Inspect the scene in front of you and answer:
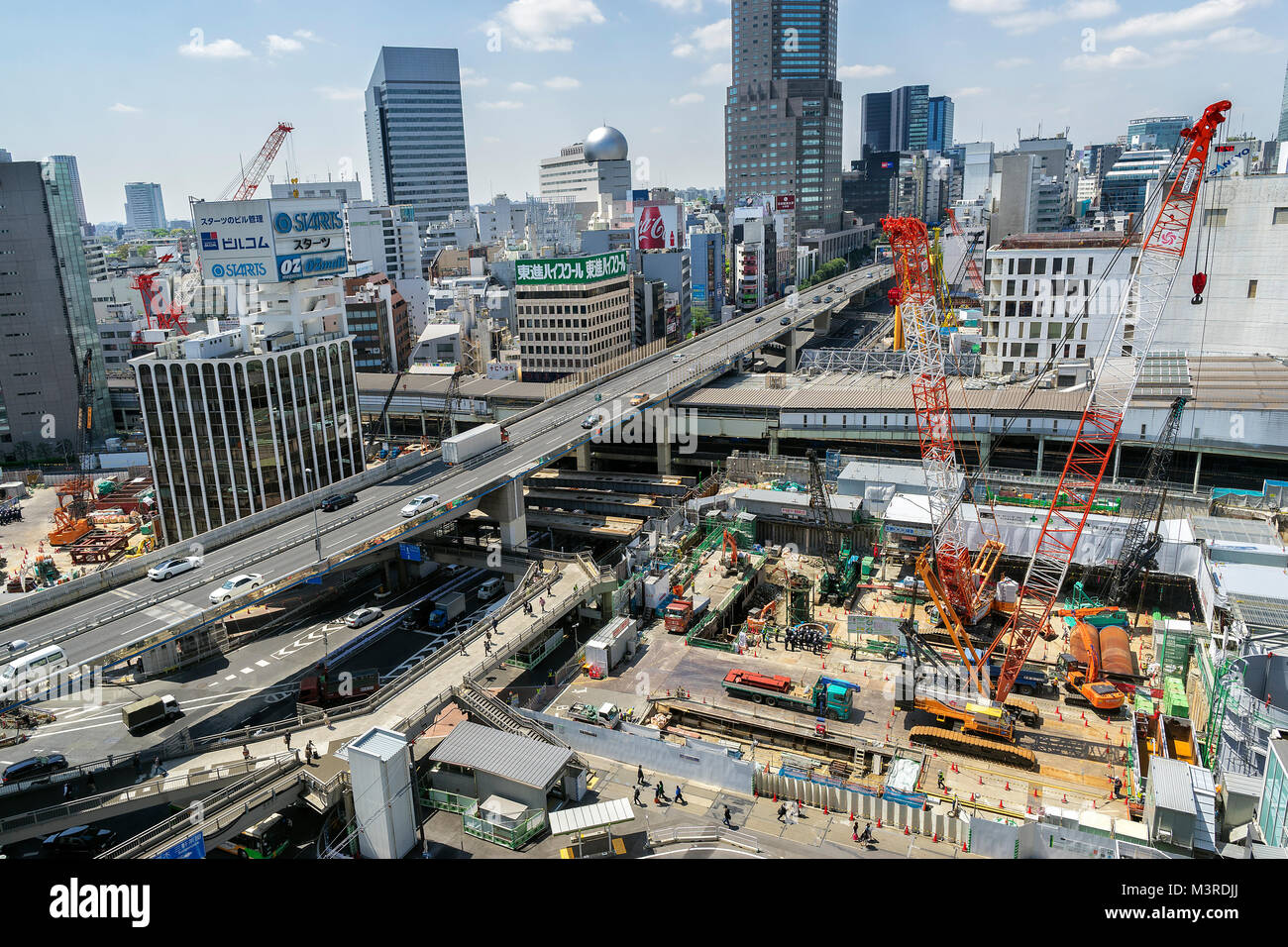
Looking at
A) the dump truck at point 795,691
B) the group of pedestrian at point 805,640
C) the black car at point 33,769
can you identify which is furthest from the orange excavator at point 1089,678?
the black car at point 33,769

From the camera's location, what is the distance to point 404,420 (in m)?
105

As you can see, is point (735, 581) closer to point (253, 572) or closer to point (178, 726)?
point (253, 572)

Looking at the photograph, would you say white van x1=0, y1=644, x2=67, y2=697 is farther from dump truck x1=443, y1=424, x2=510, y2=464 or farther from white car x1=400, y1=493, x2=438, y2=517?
dump truck x1=443, y1=424, x2=510, y2=464

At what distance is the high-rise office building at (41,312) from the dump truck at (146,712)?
259 feet

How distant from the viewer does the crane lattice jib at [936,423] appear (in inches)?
1859

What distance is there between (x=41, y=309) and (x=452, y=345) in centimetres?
5372

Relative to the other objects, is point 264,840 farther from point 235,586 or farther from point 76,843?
point 235,586

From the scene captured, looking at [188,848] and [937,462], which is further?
[937,462]

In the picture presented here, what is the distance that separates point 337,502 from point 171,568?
11.7 m

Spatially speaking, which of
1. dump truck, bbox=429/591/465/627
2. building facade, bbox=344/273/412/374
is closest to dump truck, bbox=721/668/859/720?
dump truck, bbox=429/591/465/627

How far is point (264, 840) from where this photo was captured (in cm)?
→ 3272

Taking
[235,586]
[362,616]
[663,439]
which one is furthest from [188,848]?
[663,439]

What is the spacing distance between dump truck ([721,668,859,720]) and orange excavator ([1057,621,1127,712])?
10312 millimetres
